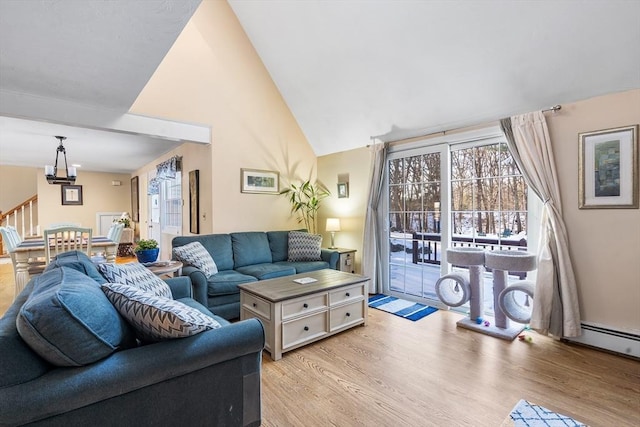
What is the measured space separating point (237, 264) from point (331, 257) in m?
1.27

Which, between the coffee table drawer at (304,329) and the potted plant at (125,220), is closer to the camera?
the coffee table drawer at (304,329)

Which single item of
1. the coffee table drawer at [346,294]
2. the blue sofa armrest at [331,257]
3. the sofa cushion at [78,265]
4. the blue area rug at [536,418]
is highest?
the sofa cushion at [78,265]

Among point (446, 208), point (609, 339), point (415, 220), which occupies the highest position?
point (446, 208)

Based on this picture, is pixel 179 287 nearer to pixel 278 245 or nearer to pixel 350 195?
pixel 278 245

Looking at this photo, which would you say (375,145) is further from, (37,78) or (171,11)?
(37,78)

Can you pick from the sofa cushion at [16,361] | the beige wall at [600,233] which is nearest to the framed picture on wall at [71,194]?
the sofa cushion at [16,361]

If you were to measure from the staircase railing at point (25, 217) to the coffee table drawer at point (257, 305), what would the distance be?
7806 millimetres

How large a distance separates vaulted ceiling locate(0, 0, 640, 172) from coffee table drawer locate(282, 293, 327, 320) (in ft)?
7.09

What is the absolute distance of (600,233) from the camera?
257cm

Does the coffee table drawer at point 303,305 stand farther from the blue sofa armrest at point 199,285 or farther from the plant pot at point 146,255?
the plant pot at point 146,255

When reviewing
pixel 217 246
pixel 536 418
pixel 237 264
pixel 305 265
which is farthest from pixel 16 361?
pixel 305 265

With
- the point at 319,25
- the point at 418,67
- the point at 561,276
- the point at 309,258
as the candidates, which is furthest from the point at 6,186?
the point at 561,276

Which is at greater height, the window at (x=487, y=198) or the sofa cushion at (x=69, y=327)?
the window at (x=487, y=198)

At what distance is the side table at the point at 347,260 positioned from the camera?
4.38 m
